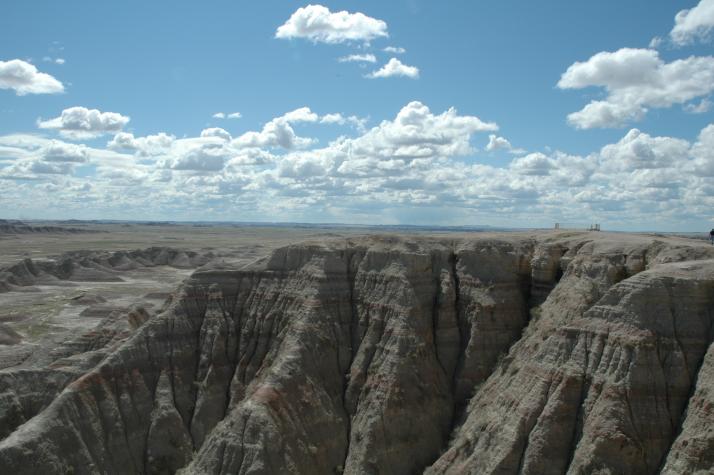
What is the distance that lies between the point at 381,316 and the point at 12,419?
25.2m

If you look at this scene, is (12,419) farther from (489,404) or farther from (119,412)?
(489,404)

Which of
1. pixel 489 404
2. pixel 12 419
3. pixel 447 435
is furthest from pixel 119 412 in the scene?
pixel 489 404

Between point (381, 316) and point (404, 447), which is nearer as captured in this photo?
point (404, 447)

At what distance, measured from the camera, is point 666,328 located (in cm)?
2750

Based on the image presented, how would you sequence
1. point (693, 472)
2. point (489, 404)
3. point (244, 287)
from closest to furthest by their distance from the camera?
1. point (693, 472)
2. point (489, 404)
3. point (244, 287)

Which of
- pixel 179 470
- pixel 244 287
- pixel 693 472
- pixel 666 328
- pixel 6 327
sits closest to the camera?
pixel 693 472

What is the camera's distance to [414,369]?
36.8 meters

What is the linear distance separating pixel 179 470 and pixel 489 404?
18625mm

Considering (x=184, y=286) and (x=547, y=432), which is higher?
(x=184, y=286)

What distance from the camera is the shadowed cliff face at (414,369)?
27047 mm

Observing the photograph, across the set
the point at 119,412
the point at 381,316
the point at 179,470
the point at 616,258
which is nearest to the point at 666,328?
the point at 616,258

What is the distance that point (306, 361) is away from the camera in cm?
3847

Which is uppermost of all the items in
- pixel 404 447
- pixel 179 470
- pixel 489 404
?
pixel 489 404

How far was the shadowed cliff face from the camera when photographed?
88.7ft
